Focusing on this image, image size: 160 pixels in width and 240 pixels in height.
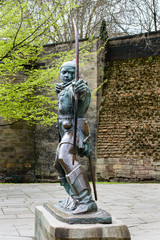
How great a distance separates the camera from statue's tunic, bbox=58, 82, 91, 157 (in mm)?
3266

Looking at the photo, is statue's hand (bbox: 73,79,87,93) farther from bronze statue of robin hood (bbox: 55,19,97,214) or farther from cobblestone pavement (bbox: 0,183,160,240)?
cobblestone pavement (bbox: 0,183,160,240)

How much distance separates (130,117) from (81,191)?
31.1 ft

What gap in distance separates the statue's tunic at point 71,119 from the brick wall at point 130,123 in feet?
28.0

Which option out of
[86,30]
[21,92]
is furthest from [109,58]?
[21,92]

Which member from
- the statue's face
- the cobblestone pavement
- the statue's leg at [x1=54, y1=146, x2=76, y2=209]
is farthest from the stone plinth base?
the statue's face

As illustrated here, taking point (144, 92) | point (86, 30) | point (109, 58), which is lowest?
point (144, 92)

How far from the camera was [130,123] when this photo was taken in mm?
12133

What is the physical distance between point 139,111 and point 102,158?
7.69 ft

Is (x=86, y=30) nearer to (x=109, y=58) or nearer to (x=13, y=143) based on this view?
(x=109, y=58)

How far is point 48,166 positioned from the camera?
13680 mm

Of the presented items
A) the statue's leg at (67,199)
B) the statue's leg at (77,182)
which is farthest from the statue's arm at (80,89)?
the statue's leg at (67,199)

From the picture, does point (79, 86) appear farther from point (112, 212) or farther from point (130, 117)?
point (130, 117)

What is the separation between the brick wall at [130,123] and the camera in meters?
11.6

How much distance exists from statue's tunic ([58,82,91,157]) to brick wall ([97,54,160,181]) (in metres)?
8.54
